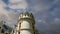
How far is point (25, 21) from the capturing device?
178ft

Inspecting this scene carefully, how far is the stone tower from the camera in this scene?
53022 millimetres

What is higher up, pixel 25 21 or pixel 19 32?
pixel 25 21

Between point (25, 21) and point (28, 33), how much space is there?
427 centimetres

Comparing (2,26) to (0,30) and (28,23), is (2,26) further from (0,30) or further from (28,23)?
(28,23)

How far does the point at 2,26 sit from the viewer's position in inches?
2805

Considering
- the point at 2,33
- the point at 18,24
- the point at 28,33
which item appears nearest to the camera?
the point at 28,33

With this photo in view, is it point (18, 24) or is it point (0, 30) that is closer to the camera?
point (18, 24)

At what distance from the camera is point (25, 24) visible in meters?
53.7

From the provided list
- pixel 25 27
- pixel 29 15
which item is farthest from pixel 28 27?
pixel 29 15

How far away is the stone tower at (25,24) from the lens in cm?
5302

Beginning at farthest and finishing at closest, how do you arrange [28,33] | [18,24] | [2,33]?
[2,33], [18,24], [28,33]

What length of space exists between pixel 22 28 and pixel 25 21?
8.57 ft

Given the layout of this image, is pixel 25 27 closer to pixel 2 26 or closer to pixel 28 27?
pixel 28 27

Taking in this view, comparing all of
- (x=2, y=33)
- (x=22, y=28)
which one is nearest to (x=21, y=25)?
(x=22, y=28)
